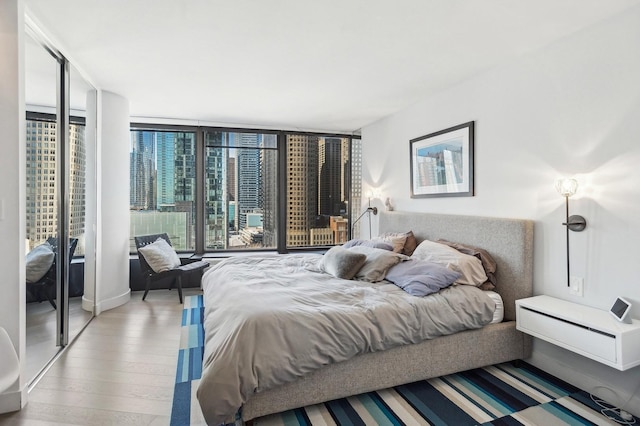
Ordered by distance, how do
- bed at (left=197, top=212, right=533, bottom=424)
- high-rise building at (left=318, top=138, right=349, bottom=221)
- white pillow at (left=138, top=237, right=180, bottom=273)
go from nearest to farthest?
bed at (left=197, top=212, right=533, bottom=424), white pillow at (left=138, top=237, right=180, bottom=273), high-rise building at (left=318, top=138, right=349, bottom=221)

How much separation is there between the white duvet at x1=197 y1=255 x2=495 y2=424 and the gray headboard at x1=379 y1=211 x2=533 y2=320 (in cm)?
33

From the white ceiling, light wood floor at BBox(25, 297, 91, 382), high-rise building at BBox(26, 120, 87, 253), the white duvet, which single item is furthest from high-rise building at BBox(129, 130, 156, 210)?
the white duvet

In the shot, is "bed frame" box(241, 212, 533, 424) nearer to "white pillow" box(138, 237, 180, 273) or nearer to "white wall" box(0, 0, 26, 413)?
"white wall" box(0, 0, 26, 413)

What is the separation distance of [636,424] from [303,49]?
11.1ft

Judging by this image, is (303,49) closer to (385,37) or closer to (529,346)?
(385,37)

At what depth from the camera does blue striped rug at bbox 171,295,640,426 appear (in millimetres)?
2027

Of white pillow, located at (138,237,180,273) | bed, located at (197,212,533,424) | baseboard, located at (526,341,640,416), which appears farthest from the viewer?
white pillow, located at (138,237,180,273)

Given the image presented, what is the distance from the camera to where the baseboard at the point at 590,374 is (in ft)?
6.99

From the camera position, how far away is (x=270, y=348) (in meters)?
1.89

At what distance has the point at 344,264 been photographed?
311 centimetres

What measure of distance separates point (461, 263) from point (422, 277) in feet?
1.43

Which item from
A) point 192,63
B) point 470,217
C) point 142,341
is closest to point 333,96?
point 192,63

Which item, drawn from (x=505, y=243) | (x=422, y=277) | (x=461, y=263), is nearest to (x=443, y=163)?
(x=505, y=243)

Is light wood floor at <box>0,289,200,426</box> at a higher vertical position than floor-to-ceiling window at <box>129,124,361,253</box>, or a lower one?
lower
